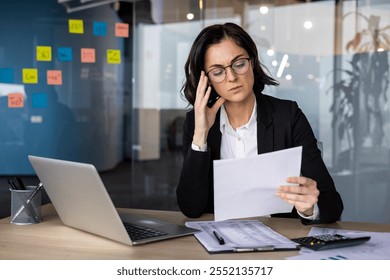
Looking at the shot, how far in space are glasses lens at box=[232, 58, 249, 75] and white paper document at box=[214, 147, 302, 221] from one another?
1.84 ft

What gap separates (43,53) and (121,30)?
749mm

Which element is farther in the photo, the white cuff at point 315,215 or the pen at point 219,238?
the white cuff at point 315,215

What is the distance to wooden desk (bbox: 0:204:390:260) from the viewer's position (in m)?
1.41

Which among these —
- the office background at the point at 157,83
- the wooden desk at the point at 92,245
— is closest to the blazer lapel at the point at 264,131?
the wooden desk at the point at 92,245

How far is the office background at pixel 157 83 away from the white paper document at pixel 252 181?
3.11 metres

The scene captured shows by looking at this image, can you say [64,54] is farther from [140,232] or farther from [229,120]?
[140,232]

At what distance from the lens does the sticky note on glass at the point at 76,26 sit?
5195 mm

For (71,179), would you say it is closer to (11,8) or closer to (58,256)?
(58,256)

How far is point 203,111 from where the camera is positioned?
6.71 ft

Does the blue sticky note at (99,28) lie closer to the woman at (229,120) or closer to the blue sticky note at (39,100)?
the blue sticky note at (39,100)

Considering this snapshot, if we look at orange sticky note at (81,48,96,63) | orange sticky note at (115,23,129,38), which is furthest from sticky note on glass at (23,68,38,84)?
orange sticky note at (115,23,129,38)

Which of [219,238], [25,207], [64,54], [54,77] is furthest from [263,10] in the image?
[219,238]

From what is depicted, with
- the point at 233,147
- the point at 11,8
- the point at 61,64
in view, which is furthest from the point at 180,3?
the point at 233,147

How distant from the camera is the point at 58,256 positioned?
55.6 inches
